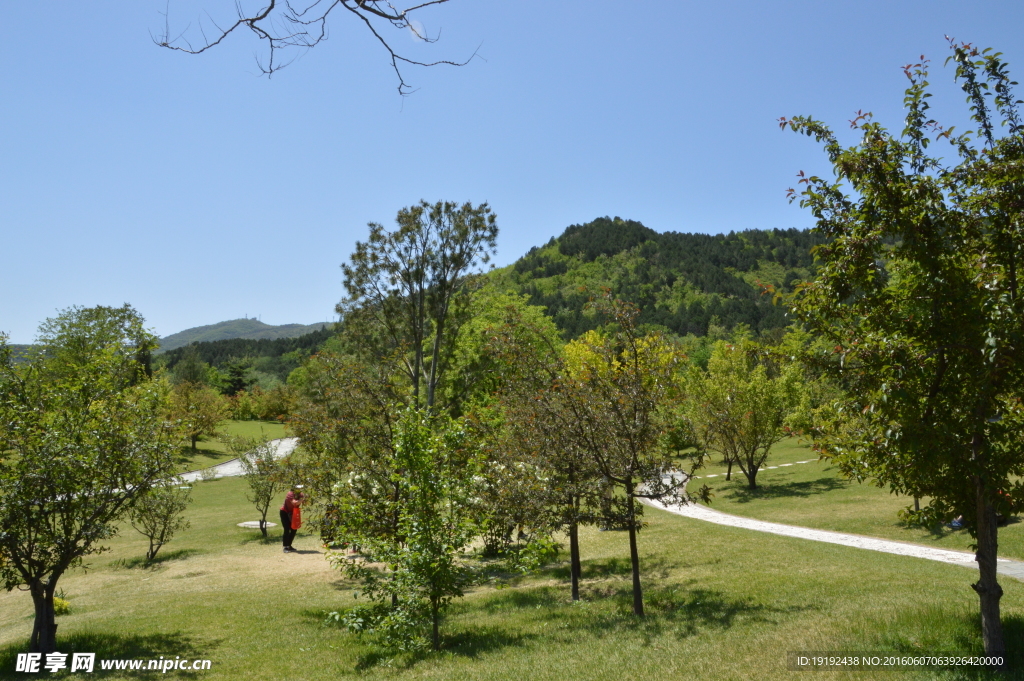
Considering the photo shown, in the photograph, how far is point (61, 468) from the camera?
8016 mm

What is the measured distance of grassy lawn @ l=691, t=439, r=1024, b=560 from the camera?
15.0 m

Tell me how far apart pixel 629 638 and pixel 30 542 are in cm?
811

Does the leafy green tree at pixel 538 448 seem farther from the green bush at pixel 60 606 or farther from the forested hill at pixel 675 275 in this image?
the forested hill at pixel 675 275

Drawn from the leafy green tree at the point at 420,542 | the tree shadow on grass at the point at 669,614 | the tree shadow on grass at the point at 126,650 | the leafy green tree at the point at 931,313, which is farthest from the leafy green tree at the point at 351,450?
the leafy green tree at the point at 931,313

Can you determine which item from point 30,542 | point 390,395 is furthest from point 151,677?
point 390,395

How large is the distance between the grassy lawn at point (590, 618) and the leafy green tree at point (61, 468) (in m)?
1.31

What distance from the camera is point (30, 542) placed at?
8.03 m

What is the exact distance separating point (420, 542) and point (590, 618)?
3198 mm

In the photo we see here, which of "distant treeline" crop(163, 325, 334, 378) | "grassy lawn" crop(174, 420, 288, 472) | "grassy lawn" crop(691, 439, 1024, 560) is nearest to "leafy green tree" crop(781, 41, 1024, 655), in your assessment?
"grassy lawn" crop(691, 439, 1024, 560)

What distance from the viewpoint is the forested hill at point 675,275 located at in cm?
12538

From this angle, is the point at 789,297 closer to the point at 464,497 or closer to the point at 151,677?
the point at 464,497

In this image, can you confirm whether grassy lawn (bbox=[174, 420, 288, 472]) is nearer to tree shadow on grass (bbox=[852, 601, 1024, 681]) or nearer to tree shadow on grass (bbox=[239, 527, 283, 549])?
tree shadow on grass (bbox=[239, 527, 283, 549])

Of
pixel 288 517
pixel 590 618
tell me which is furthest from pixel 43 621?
pixel 288 517

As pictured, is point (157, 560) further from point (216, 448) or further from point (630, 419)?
point (216, 448)
